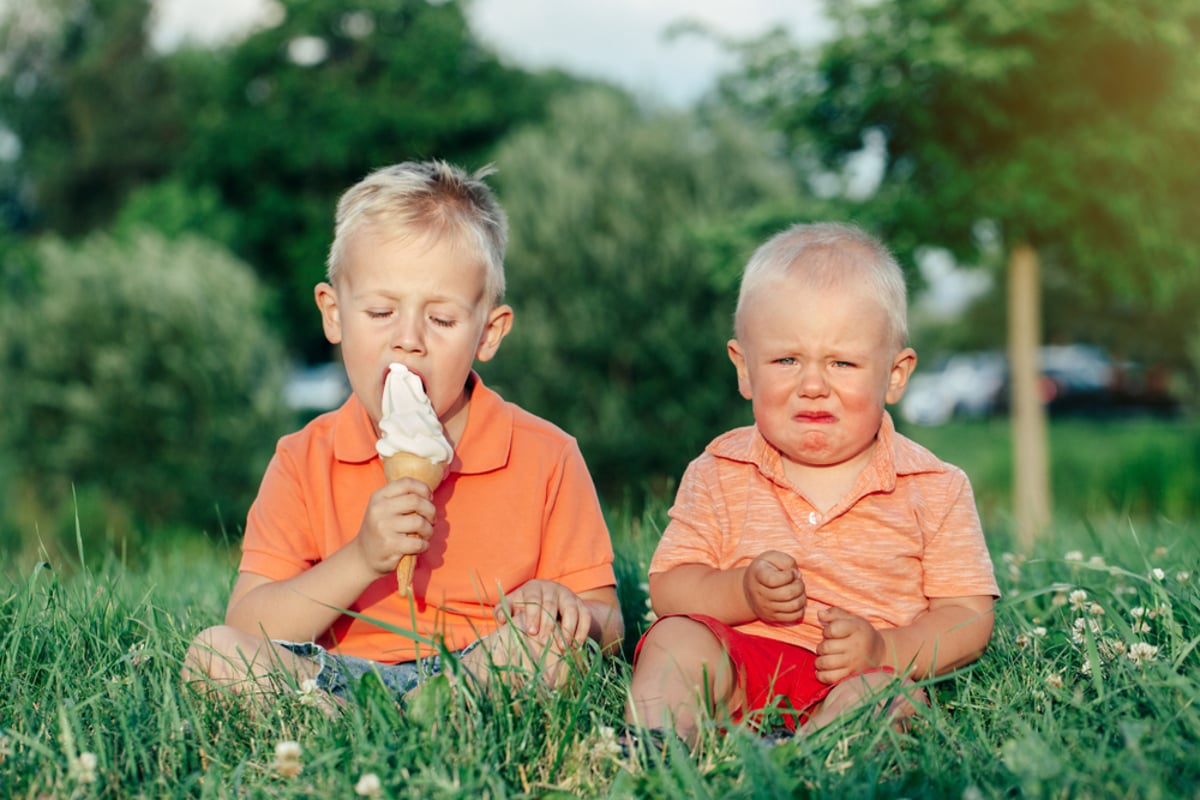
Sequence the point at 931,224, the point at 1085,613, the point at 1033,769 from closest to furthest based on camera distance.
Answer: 1. the point at 1033,769
2. the point at 1085,613
3. the point at 931,224

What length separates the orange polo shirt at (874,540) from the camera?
273cm

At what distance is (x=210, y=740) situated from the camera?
230cm

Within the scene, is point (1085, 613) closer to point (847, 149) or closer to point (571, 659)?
point (571, 659)

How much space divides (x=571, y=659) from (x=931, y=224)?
6.47 metres

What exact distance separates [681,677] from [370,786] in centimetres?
80

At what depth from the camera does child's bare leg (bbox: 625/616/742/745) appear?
7.81 feet

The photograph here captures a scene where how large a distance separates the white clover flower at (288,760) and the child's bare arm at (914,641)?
3.69ft

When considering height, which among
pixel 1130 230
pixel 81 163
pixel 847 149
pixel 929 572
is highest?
pixel 81 163

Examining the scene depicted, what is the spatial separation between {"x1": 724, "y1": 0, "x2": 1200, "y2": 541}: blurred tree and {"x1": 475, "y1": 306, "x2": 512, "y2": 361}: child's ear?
558 centimetres

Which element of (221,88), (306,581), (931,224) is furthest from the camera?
(221,88)

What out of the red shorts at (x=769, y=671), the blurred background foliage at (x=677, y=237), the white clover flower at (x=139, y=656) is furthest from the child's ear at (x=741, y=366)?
the blurred background foliage at (x=677, y=237)

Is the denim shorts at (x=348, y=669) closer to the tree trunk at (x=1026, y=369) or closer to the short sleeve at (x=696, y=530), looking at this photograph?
the short sleeve at (x=696, y=530)

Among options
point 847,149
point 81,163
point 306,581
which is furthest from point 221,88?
point 306,581

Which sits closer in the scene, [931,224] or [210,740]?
[210,740]
